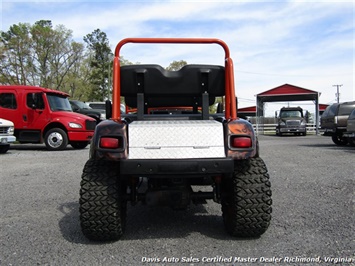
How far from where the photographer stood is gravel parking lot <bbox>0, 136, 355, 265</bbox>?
320 centimetres

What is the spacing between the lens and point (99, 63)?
188 ft

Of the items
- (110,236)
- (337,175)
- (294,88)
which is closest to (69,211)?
(110,236)

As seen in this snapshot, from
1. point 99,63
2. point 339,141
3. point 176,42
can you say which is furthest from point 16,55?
point 176,42

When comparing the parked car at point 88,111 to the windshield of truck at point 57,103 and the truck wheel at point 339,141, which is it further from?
the truck wheel at point 339,141

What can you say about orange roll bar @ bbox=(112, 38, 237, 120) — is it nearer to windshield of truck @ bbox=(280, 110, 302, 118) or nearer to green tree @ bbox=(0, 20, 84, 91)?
windshield of truck @ bbox=(280, 110, 302, 118)

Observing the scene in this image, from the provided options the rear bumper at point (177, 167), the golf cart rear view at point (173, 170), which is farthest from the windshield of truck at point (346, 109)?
the rear bumper at point (177, 167)

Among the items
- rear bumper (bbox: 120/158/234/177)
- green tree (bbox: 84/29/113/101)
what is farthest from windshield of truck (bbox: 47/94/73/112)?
green tree (bbox: 84/29/113/101)

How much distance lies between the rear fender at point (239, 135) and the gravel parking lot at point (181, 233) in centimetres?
85

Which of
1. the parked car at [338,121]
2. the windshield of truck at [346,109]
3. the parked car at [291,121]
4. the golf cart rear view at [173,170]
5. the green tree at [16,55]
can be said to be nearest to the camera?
the golf cart rear view at [173,170]

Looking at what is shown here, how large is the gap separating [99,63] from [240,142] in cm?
5631

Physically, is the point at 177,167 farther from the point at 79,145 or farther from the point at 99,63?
the point at 99,63

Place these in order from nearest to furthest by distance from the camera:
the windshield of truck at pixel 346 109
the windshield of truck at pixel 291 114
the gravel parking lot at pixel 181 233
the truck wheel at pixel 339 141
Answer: the gravel parking lot at pixel 181 233
the windshield of truck at pixel 346 109
the truck wheel at pixel 339 141
the windshield of truck at pixel 291 114

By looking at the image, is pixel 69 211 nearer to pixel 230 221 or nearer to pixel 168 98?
pixel 168 98

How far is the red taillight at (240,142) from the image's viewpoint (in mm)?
3422
